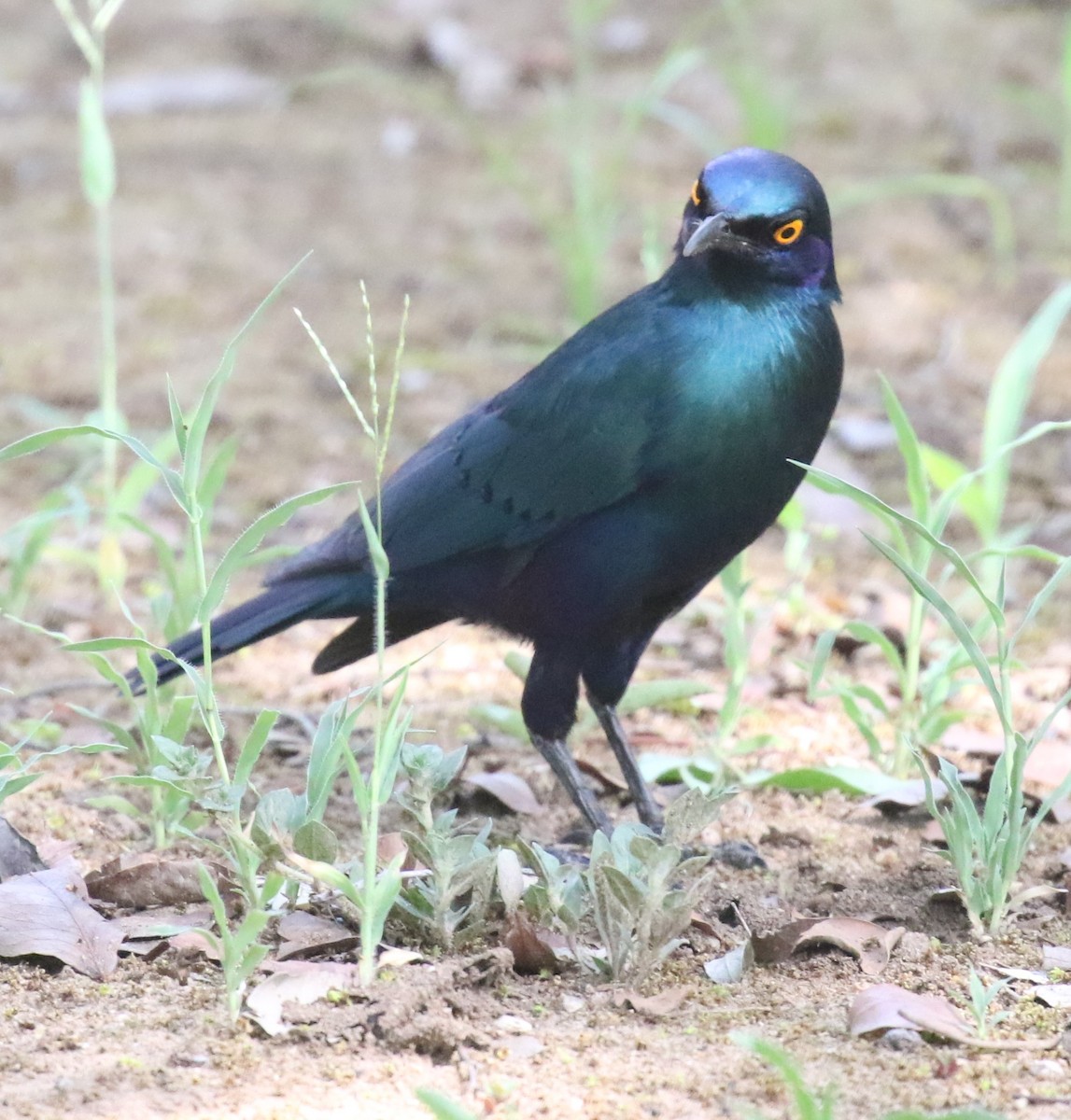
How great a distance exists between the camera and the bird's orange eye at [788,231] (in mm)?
3020

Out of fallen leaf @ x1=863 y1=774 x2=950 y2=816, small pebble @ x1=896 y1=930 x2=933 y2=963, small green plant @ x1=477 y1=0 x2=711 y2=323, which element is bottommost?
fallen leaf @ x1=863 y1=774 x2=950 y2=816

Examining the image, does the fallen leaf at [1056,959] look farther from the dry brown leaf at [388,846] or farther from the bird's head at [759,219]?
the bird's head at [759,219]

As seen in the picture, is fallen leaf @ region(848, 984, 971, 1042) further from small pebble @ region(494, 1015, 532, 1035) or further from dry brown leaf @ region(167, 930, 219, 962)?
dry brown leaf @ region(167, 930, 219, 962)

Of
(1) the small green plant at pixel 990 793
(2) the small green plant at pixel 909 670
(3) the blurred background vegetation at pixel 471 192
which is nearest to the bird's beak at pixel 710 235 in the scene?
(2) the small green plant at pixel 909 670

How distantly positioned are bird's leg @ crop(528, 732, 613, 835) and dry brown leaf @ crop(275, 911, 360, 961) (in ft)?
2.66

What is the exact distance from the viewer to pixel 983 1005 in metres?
2.04

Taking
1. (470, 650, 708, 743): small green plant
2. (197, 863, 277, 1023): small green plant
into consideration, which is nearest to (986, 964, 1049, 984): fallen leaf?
(197, 863, 277, 1023): small green plant

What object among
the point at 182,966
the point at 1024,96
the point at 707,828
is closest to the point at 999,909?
the point at 707,828

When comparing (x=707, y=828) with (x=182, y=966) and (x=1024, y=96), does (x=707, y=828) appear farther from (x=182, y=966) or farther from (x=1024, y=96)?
(x=1024, y=96)

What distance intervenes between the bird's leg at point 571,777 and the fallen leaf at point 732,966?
0.73 m

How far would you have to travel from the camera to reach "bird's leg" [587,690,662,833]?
3.14m

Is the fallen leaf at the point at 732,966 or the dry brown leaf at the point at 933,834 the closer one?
the fallen leaf at the point at 732,966

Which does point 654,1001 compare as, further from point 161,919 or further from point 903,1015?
point 161,919

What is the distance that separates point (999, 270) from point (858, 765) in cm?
335
